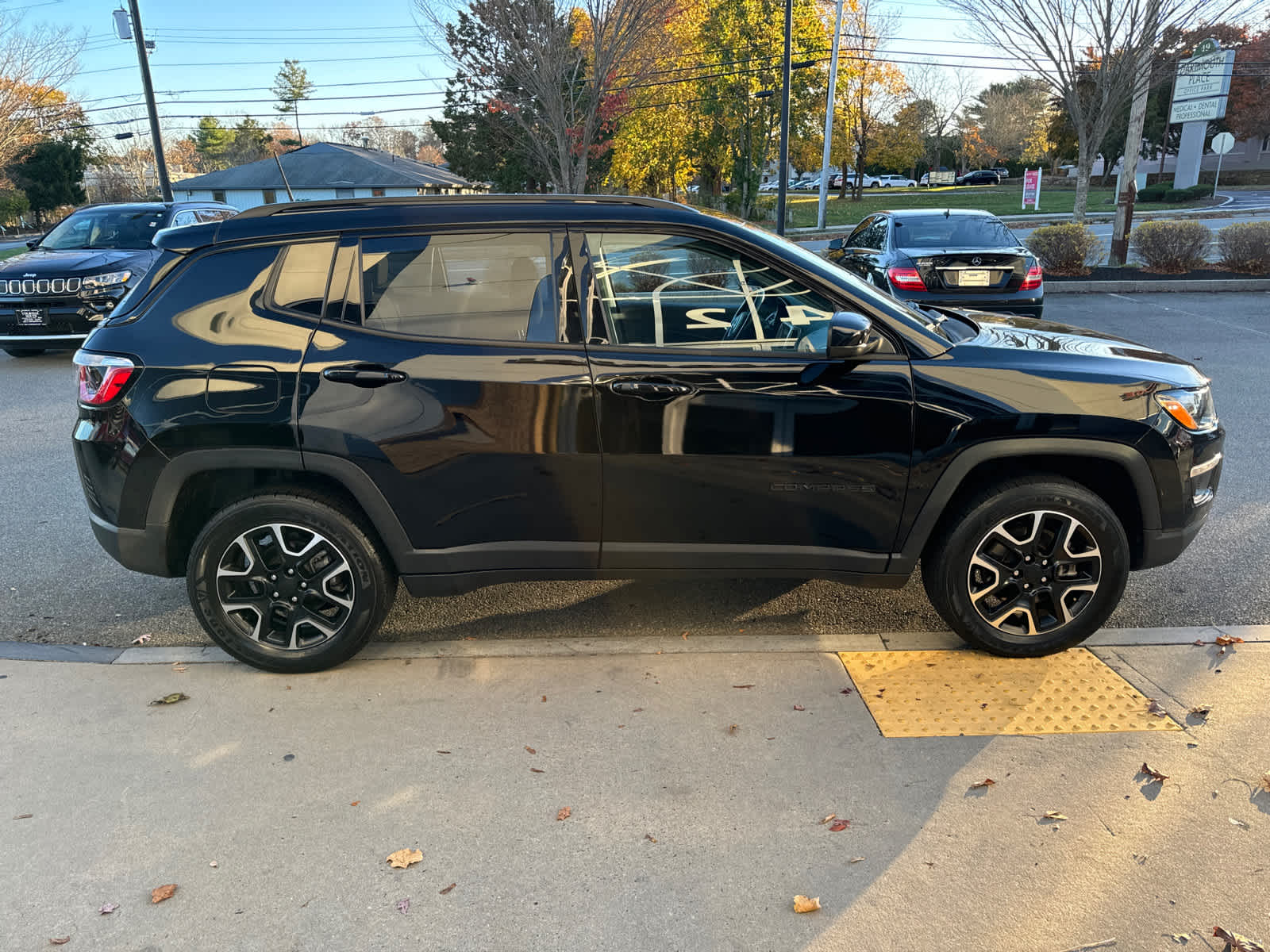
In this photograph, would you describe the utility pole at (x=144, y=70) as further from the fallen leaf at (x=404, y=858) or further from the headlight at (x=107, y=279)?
the fallen leaf at (x=404, y=858)

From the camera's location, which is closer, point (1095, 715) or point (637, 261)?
point (1095, 715)

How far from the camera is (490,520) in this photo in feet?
11.2

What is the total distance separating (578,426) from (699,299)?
29.6 inches

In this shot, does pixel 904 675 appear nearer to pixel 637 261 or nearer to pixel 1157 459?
pixel 1157 459

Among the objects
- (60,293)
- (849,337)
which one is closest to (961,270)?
(849,337)

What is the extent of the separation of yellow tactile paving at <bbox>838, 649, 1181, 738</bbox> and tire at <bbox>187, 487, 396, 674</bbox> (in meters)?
2.01

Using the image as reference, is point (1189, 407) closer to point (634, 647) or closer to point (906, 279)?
point (634, 647)

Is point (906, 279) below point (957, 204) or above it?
below

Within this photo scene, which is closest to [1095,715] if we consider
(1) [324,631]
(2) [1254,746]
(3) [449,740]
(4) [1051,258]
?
(2) [1254,746]

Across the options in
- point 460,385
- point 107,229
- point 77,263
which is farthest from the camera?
point 107,229

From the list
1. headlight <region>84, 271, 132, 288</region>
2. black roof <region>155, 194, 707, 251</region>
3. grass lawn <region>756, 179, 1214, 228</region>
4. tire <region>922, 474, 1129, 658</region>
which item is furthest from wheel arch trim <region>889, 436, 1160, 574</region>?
grass lawn <region>756, 179, 1214, 228</region>

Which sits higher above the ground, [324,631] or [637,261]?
[637,261]

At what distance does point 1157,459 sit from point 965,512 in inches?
29.6

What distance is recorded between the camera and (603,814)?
273 centimetres
